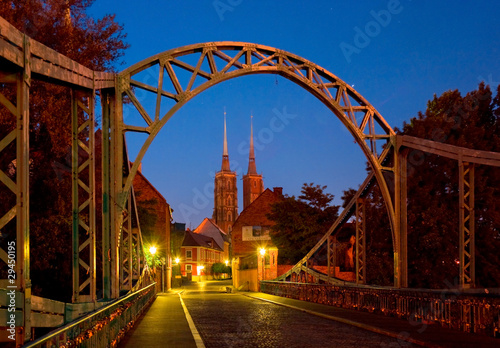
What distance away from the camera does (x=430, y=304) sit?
13484 millimetres

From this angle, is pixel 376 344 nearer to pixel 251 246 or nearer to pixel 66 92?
pixel 66 92

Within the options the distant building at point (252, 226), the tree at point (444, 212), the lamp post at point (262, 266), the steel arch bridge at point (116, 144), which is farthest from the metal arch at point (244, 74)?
the distant building at point (252, 226)

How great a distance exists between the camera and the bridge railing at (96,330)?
18.9ft

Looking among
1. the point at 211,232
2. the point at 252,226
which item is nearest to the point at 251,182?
the point at 211,232

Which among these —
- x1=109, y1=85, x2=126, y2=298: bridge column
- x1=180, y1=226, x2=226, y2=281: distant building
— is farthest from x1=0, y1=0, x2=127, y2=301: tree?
x1=180, y1=226, x2=226, y2=281: distant building

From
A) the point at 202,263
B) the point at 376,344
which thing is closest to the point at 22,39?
the point at 376,344

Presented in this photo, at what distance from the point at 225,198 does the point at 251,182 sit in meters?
9.64

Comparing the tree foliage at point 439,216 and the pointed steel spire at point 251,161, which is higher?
the pointed steel spire at point 251,161

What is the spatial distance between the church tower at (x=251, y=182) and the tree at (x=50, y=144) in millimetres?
162694

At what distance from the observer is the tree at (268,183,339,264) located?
1575 inches

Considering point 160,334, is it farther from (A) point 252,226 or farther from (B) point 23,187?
(A) point 252,226

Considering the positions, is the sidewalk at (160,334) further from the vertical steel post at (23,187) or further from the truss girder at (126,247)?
the vertical steel post at (23,187)

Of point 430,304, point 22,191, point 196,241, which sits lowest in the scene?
point 196,241

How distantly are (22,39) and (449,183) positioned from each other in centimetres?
2266
